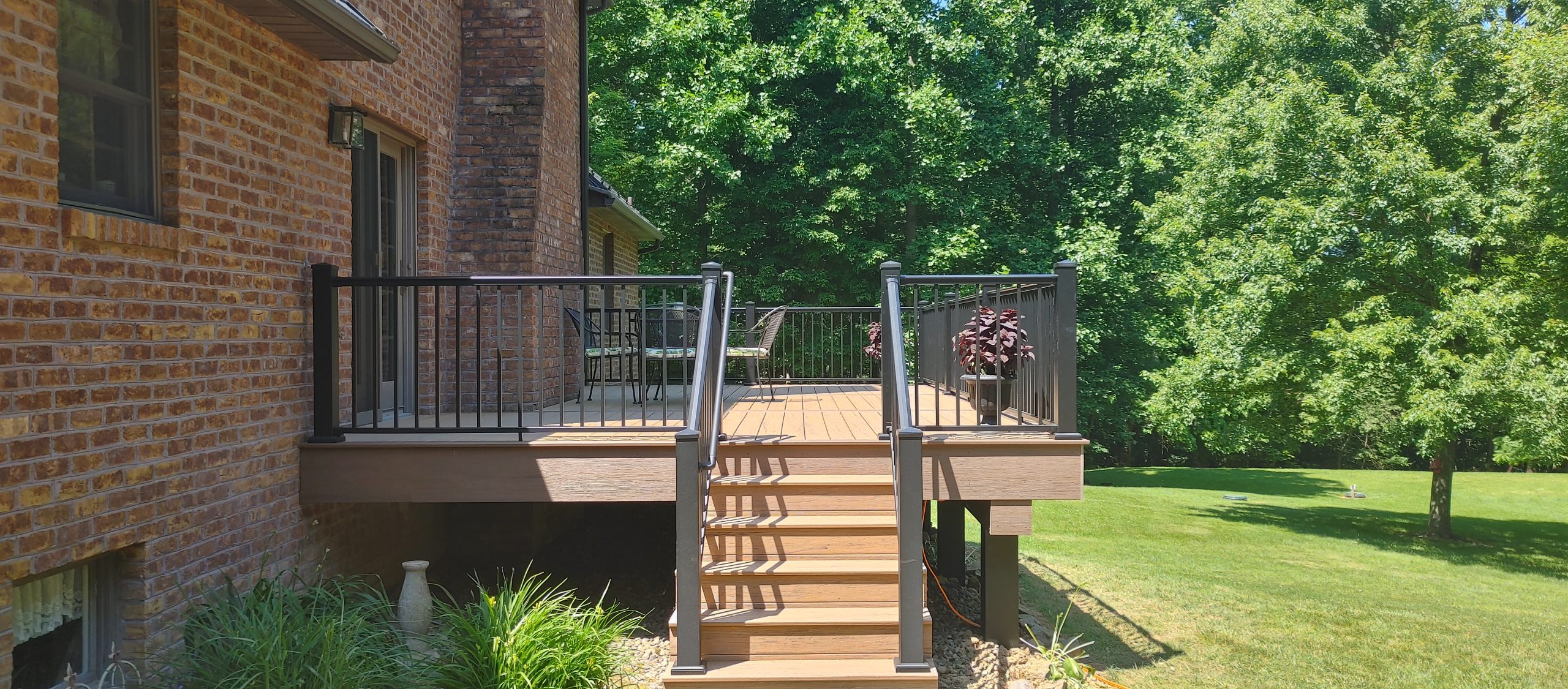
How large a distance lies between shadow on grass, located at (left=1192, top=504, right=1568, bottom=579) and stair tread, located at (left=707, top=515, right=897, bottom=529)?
1168cm

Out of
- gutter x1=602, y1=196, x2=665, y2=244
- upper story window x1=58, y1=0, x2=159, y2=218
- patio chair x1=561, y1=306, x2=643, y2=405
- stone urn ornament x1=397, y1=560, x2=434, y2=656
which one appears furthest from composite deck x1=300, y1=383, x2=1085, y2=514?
gutter x1=602, y1=196, x2=665, y2=244

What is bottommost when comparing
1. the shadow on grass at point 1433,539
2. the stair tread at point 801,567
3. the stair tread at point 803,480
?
the shadow on grass at point 1433,539

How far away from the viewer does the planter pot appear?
6.42 meters

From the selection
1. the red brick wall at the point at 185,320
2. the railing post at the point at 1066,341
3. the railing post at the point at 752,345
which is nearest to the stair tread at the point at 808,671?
the railing post at the point at 1066,341

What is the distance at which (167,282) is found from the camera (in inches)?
160

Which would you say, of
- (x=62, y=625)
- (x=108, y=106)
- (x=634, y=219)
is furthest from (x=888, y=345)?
(x=634, y=219)

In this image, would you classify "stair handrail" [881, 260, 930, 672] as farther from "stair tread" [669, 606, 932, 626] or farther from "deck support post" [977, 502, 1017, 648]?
"deck support post" [977, 502, 1017, 648]

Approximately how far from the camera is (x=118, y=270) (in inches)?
148

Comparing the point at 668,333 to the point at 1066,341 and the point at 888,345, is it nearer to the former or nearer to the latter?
Answer: the point at 888,345

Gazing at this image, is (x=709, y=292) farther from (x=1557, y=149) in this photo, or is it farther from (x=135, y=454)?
(x=1557, y=149)

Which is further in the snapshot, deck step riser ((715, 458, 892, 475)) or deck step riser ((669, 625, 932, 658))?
deck step riser ((715, 458, 892, 475))

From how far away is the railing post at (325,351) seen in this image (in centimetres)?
527

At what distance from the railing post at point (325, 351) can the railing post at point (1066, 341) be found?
3858 millimetres

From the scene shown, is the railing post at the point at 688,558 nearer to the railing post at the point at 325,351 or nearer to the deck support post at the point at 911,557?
the deck support post at the point at 911,557
